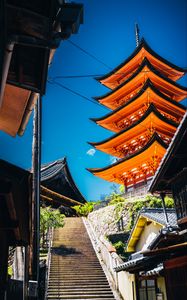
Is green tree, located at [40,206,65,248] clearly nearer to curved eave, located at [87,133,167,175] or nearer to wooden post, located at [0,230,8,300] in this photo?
curved eave, located at [87,133,167,175]

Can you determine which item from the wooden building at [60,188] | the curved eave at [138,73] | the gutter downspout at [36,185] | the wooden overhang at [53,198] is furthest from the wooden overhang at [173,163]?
the wooden building at [60,188]

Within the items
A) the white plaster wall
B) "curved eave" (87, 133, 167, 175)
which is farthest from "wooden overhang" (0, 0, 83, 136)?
"curved eave" (87, 133, 167, 175)

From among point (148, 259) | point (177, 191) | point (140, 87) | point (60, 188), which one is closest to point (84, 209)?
point (60, 188)

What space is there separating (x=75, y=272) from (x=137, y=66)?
27.2m

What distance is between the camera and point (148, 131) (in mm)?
29828

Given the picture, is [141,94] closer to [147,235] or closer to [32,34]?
[147,235]

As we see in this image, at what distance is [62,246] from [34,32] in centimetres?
1773

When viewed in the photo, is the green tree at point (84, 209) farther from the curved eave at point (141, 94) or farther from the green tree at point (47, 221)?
the curved eave at point (141, 94)

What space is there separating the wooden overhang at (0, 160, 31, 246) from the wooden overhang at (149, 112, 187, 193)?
4.49 m

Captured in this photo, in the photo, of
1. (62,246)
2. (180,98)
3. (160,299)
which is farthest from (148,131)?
(160,299)

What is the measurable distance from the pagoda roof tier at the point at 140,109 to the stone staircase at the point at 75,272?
15.3 metres

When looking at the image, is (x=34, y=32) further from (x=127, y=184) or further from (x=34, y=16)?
(x=127, y=184)

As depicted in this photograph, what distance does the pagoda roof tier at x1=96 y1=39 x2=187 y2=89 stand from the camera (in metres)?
34.2

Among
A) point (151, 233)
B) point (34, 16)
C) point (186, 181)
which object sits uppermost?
point (34, 16)
